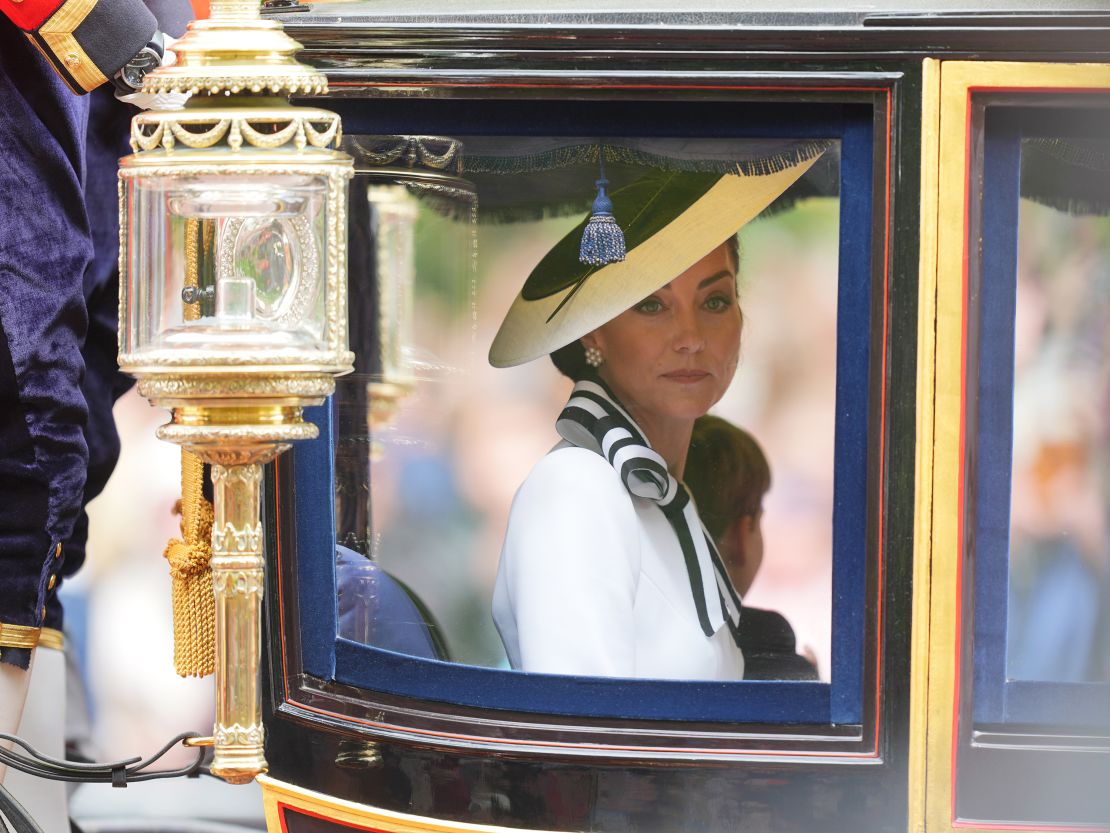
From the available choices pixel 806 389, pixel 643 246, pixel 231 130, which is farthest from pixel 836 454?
pixel 231 130

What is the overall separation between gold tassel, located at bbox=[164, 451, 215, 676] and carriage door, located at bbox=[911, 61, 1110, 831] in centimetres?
73

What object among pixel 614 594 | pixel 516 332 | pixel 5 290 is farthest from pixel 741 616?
pixel 5 290

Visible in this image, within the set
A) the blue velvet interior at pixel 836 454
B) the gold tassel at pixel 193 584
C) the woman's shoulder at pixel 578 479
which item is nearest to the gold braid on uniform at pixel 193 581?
the gold tassel at pixel 193 584

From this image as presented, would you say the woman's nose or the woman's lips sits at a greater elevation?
the woman's nose

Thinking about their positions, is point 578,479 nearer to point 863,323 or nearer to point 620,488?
point 620,488

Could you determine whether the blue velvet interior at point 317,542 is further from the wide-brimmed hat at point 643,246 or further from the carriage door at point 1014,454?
the carriage door at point 1014,454

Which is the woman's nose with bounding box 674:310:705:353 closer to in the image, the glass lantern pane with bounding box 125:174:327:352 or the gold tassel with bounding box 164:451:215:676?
the glass lantern pane with bounding box 125:174:327:352

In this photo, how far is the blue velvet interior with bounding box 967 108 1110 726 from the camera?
1.57 m

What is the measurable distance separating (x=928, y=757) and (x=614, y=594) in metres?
0.35

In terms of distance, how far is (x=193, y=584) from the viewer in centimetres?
170

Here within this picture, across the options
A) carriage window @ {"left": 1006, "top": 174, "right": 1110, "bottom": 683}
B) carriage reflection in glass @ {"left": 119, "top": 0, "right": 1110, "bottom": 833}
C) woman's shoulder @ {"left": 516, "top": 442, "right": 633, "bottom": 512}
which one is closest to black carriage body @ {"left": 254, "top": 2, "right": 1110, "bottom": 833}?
carriage reflection in glass @ {"left": 119, "top": 0, "right": 1110, "bottom": 833}

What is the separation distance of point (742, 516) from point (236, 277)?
1.79ft

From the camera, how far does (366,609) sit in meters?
1.68

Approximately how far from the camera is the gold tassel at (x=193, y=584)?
66.7 inches
